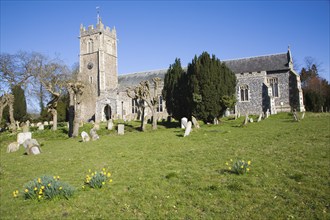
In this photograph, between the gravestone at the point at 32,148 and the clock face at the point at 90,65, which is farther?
the clock face at the point at 90,65

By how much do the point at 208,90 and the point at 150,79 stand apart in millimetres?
19666

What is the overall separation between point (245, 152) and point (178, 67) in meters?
19.5

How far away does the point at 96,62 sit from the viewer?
45.6 m

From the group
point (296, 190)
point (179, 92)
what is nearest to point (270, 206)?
point (296, 190)

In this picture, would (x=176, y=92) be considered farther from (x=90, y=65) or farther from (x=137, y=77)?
(x=90, y=65)

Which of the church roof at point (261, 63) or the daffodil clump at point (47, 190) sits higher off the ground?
the church roof at point (261, 63)

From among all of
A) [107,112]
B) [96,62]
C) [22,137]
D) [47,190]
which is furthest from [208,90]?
[96,62]

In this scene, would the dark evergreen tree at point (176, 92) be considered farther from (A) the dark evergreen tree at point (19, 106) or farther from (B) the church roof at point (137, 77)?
(A) the dark evergreen tree at point (19, 106)

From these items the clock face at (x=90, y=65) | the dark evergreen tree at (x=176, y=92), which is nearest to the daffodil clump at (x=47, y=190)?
the dark evergreen tree at (x=176, y=92)

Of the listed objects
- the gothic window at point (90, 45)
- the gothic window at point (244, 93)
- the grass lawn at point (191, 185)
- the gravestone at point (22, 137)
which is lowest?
the grass lawn at point (191, 185)

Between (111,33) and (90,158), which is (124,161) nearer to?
(90,158)

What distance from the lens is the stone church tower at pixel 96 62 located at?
43.9 m

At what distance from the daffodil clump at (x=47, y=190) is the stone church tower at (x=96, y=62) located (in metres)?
37.4

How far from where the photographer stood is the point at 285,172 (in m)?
6.16
